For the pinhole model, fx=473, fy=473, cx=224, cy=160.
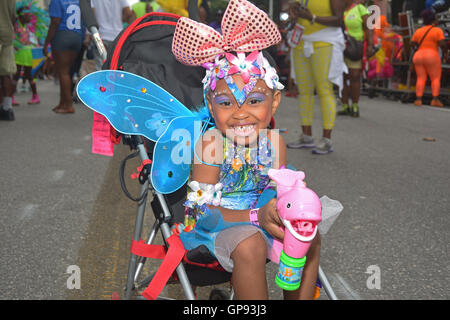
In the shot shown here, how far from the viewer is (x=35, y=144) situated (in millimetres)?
5773

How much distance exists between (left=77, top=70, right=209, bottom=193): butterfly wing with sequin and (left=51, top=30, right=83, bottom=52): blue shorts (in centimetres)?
571

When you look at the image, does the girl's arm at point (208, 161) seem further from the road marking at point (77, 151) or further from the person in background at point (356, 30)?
the person in background at point (356, 30)

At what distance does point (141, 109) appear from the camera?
6.05 feet

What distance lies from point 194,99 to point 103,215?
1685 mm

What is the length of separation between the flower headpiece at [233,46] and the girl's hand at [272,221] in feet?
1.48

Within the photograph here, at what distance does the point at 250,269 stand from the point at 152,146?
2.81 feet

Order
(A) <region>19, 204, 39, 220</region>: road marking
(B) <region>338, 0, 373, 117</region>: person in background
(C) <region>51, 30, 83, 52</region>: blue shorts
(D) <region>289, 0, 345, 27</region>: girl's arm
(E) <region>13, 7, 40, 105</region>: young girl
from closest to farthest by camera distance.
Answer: (A) <region>19, 204, 39, 220</region>: road marking
(D) <region>289, 0, 345, 27</region>: girl's arm
(C) <region>51, 30, 83, 52</region>: blue shorts
(B) <region>338, 0, 373, 117</region>: person in background
(E) <region>13, 7, 40, 105</region>: young girl

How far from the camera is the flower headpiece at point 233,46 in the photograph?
5.52 feet

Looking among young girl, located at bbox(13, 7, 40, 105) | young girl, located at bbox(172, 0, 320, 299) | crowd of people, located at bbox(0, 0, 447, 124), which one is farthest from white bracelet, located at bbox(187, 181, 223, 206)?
young girl, located at bbox(13, 7, 40, 105)

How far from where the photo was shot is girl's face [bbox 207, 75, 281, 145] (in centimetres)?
177

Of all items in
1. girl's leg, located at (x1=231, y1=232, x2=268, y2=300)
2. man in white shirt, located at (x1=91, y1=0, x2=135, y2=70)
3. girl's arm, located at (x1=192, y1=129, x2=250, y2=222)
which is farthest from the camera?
man in white shirt, located at (x1=91, y1=0, x2=135, y2=70)

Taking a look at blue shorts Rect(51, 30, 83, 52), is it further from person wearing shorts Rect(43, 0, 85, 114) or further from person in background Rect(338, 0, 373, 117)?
person in background Rect(338, 0, 373, 117)
